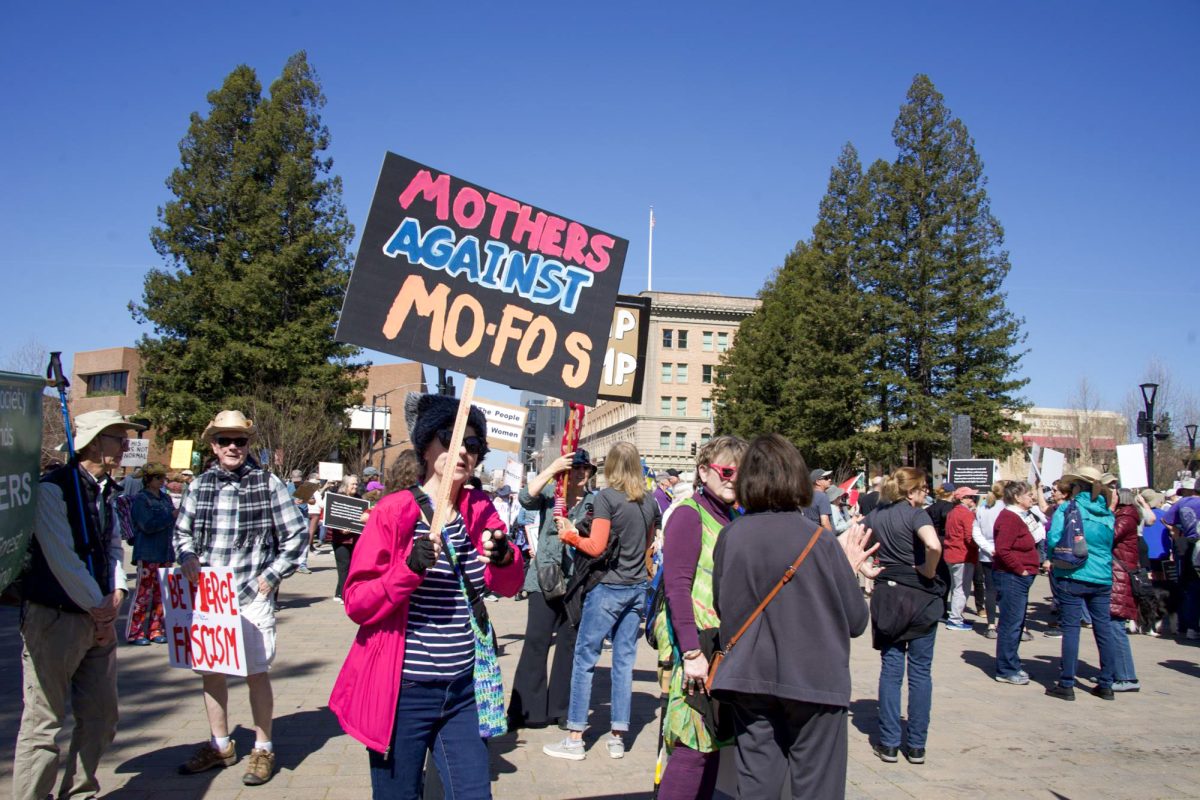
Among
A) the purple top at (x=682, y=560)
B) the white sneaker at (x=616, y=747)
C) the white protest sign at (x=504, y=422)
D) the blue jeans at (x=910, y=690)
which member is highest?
the white protest sign at (x=504, y=422)

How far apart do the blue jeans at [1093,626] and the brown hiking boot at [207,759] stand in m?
7.11

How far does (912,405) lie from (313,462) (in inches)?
1175

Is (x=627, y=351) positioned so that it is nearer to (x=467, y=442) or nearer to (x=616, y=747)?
(x=616, y=747)

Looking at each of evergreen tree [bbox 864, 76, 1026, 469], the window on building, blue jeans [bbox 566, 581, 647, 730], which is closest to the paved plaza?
blue jeans [bbox 566, 581, 647, 730]

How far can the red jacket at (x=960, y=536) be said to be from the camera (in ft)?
36.1

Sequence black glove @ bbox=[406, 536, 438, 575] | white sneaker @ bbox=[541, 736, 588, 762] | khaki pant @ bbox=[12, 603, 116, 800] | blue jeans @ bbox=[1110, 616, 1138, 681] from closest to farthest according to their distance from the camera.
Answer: black glove @ bbox=[406, 536, 438, 575]
khaki pant @ bbox=[12, 603, 116, 800]
white sneaker @ bbox=[541, 736, 588, 762]
blue jeans @ bbox=[1110, 616, 1138, 681]

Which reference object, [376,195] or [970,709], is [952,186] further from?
[376,195]

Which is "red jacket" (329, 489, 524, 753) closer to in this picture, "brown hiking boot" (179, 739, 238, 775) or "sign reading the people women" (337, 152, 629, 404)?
"sign reading the people women" (337, 152, 629, 404)

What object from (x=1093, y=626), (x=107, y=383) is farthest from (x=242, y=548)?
(x=107, y=383)

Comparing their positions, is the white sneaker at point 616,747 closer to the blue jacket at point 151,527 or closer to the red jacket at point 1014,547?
the red jacket at point 1014,547

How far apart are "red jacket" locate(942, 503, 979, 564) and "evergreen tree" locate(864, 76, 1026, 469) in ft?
115

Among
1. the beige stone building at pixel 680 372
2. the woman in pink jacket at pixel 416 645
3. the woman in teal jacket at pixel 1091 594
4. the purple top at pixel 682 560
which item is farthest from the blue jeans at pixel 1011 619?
the beige stone building at pixel 680 372

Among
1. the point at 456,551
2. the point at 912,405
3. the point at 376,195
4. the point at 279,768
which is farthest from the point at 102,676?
the point at 912,405

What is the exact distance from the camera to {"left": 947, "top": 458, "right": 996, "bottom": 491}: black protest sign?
1788cm
